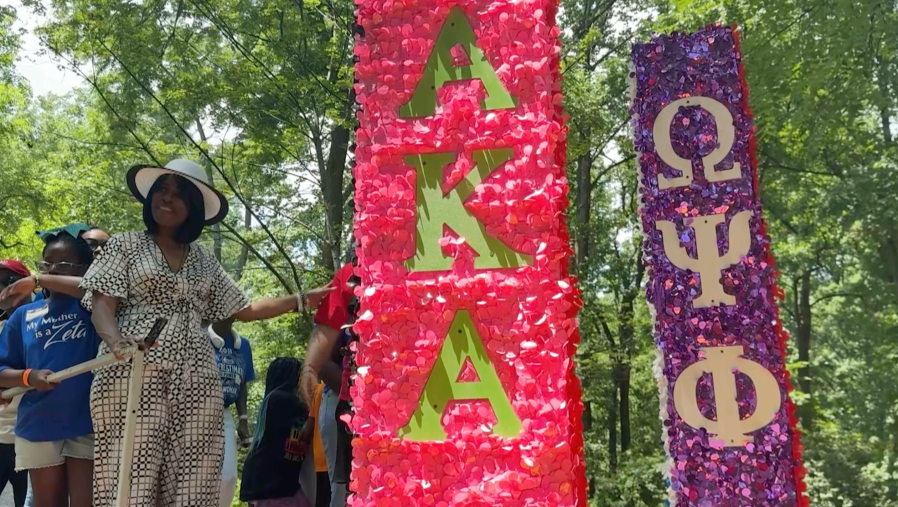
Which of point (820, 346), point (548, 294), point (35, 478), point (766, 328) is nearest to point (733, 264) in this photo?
point (766, 328)

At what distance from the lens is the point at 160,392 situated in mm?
2236

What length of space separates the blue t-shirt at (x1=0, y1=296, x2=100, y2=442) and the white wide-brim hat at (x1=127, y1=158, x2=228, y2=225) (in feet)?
1.74

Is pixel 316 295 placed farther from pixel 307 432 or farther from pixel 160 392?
pixel 307 432

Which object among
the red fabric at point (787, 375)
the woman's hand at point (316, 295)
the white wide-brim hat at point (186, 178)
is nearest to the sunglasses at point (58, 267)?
the white wide-brim hat at point (186, 178)

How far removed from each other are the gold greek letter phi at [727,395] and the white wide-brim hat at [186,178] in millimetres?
2188

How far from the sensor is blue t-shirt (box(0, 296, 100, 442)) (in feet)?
8.25

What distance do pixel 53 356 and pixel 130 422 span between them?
72 cm

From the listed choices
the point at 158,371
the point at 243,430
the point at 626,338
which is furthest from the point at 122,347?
the point at 626,338

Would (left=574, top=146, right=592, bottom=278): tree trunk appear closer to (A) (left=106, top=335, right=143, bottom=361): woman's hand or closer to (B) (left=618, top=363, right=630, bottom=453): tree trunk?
(B) (left=618, top=363, right=630, bottom=453): tree trunk

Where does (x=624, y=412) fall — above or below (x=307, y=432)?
below

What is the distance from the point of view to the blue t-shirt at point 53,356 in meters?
2.52

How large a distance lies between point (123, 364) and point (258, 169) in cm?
644

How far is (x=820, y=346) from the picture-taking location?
1966 cm

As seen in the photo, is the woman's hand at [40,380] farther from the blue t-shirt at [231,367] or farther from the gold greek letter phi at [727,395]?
the gold greek letter phi at [727,395]
